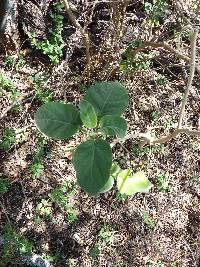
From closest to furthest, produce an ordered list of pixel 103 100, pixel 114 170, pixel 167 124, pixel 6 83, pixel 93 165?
pixel 93 165 → pixel 103 100 → pixel 114 170 → pixel 6 83 → pixel 167 124

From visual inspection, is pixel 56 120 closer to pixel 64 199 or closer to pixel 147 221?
pixel 64 199

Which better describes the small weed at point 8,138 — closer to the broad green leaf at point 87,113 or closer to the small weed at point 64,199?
the small weed at point 64,199

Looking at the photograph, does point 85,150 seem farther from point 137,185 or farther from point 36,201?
point 36,201

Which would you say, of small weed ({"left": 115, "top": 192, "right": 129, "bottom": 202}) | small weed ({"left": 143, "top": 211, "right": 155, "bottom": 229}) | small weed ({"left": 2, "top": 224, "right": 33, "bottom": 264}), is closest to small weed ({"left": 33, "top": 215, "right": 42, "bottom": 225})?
small weed ({"left": 2, "top": 224, "right": 33, "bottom": 264})

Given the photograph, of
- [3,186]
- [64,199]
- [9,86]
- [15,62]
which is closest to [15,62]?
[15,62]

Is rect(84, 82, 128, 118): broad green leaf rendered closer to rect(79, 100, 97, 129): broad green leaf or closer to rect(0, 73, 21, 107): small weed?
Result: rect(79, 100, 97, 129): broad green leaf

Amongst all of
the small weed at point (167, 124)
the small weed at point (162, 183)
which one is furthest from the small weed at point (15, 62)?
the small weed at point (162, 183)
